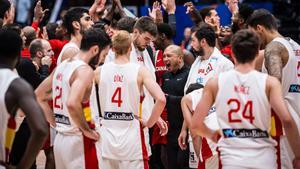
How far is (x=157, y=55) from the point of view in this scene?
1096cm

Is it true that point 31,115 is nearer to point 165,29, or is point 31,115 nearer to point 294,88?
point 294,88

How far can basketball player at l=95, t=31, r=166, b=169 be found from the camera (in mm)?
8000

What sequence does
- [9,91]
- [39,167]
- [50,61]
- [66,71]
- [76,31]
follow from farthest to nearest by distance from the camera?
[39,167]
[50,61]
[76,31]
[66,71]
[9,91]

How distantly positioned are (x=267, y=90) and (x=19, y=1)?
1200cm

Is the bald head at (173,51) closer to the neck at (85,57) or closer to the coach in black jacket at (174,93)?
the coach in black jacket at (174,93)

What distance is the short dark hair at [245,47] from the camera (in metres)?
6.34


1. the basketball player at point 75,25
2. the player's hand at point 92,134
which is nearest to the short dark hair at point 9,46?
the player's hand at point 92,134

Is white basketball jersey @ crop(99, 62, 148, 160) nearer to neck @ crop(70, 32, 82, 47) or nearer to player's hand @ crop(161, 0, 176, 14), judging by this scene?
neck @ crop(70, 32, 82, 47)

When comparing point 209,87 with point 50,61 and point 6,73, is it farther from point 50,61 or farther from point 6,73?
point 50,61

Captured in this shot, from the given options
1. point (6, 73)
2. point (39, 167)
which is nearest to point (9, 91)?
point (6, 73)

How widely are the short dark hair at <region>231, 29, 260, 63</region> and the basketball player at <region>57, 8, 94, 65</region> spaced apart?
2.62m

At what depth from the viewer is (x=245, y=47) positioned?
6.33 metres

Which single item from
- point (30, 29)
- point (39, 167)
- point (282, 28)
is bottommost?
point (39, 167)

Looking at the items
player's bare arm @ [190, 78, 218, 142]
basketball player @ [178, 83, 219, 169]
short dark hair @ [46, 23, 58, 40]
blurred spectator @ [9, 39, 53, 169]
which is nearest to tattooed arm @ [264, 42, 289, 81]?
basketball player @ [178, 83, 219, 169]
